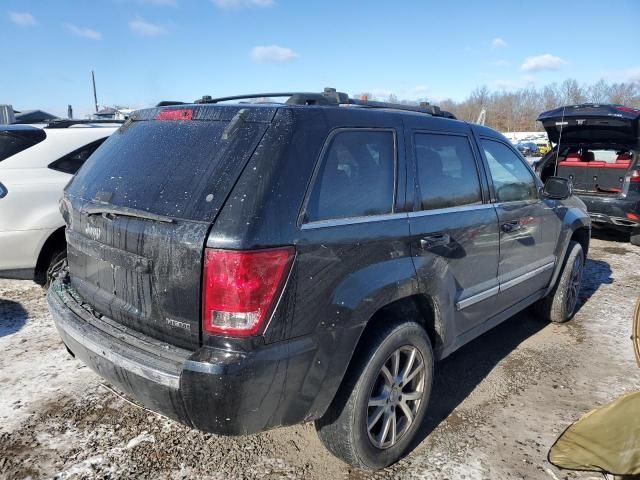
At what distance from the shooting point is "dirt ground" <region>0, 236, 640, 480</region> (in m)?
2.63

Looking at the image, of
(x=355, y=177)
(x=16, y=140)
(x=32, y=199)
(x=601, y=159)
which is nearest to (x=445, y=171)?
(x=355, y=177)

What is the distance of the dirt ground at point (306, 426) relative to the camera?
2629 mm

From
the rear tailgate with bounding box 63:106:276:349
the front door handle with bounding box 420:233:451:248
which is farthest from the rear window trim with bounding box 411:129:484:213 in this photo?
the rear tailgate with bounding box 63:106:276:349

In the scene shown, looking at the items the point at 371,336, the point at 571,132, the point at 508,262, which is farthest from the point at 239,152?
the point at 571,132

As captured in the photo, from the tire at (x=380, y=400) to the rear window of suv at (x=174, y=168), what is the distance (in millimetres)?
1062

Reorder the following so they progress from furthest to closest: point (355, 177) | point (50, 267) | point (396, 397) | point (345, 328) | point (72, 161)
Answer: point (72, 161) → point (50, 267) → point (396, 397) → point (355, 177) → point (345, 328)

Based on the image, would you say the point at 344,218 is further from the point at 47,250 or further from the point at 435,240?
the point at 47,250

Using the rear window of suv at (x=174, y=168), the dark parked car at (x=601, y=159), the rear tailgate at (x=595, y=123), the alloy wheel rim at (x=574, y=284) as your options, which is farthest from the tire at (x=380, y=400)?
the rear tailgate at (x=595, y=123)

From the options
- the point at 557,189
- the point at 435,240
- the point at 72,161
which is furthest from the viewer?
the point at 72,161

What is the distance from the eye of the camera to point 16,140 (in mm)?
4441

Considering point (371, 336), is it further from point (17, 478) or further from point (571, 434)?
point (17, 478)

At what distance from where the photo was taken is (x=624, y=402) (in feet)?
6.84

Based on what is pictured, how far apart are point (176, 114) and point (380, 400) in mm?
1830

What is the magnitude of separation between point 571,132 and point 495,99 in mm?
70855
